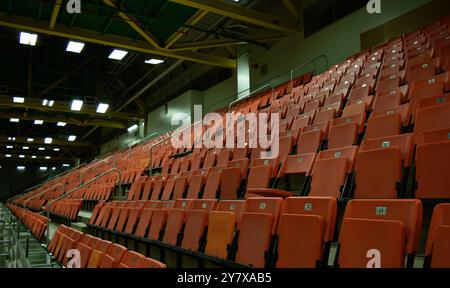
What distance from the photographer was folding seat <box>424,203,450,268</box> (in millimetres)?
929

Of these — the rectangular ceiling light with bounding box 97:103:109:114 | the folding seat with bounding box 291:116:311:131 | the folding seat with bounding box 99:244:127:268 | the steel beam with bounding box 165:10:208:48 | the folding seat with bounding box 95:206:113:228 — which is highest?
the steel beam with bounding box 165:10:208:48

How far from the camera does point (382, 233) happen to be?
1.06 meters

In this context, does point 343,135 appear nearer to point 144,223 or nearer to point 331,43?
point 144,223

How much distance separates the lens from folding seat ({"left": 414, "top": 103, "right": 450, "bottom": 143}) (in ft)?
5.77

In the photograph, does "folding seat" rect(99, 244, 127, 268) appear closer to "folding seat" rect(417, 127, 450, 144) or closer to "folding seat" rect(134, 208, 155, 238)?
"folding seat" rect(134, 208, 155, 238)

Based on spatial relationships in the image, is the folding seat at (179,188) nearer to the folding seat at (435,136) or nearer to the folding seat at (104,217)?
the folding seat at (104,217)

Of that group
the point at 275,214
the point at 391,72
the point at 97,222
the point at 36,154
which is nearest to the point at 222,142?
the point at 97,222

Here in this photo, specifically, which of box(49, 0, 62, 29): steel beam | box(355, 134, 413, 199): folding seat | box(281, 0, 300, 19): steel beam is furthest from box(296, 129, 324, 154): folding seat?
box(281, 0, 300, 19): steel beam

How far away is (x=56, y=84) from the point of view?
10445 mm

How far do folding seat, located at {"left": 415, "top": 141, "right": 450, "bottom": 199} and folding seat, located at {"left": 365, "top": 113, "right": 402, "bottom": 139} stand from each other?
1.75 ft

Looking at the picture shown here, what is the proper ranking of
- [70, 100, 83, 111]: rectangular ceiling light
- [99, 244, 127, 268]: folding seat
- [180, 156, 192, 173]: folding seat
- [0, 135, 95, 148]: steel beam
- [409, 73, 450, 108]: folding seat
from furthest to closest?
1. [0, 135, 95, 148]: steel beam
2. [70, 100, 83, 111]: rectangular ceiling light
3. [180, 156, 192, 173]: folding seat
4. [409, 73, 450, 108]: folding seat
5. [99, 244, 127, 268]: folding seat

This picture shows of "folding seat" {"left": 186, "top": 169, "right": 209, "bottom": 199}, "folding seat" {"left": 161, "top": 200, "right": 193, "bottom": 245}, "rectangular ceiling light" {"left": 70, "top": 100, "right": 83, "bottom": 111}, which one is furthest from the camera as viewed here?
"rectangular ceiling light" {"left": 70, "top": 100, "right": 83, "bottom": 111}

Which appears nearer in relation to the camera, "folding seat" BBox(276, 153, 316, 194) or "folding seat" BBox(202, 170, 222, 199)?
"folding seat" BBox(276, 153, 316, 194)

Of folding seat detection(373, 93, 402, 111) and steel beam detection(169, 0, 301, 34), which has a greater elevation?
steel beam detection(169, 0, 301, 34)
